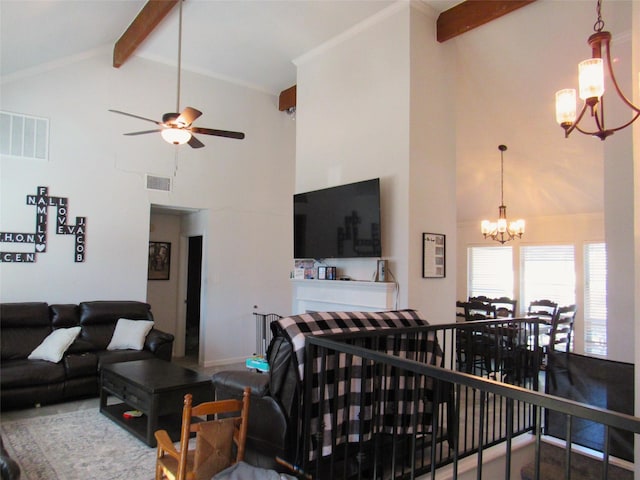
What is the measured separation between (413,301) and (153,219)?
4.66 meters

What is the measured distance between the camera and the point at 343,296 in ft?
16.6

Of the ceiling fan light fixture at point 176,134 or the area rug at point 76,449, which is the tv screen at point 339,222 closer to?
the ceiling fan light fixture at point 176,134

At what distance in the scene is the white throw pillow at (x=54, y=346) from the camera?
462 centimetres

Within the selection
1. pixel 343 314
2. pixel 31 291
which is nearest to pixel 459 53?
pixel 343 314

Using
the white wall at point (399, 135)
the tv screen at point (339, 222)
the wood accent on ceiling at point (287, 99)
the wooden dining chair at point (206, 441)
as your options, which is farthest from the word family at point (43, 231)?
the wooden dining chair at point (206, 441)

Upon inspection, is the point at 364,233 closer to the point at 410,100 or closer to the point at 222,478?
the point at 410,100

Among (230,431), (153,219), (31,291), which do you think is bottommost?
(230,431)

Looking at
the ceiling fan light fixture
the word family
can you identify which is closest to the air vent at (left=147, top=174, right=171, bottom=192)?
the word family

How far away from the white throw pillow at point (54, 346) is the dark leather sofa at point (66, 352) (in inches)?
2.7

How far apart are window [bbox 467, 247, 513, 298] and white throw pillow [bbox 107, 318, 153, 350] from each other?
6.38 meters

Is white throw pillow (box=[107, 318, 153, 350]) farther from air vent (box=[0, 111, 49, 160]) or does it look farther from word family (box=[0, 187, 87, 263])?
→ air vent (box=[0, 111, 49, 160])

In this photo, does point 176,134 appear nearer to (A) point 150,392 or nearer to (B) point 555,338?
(A) point 150,392

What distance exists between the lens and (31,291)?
5234 mm

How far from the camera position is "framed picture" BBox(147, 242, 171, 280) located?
7.11m
